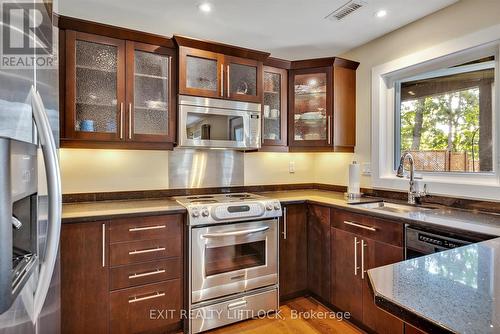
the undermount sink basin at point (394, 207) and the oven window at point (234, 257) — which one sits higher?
the undermount sink basin at point (394, 207)

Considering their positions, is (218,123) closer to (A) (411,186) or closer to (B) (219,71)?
(B) (219,71)

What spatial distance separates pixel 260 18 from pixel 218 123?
2.98 ft

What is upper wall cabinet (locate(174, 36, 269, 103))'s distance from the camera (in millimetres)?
2297

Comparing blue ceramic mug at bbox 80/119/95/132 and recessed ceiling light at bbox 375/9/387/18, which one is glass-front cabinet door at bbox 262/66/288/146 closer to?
recessed ceiling light at bbox 375/9/387/18

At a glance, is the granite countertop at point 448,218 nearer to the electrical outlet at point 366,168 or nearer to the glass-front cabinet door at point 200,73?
the electrical outlet at point 366,168

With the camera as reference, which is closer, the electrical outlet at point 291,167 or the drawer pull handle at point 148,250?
the drawer pull handle at point 148,250

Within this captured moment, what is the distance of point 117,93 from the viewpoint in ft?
7.10

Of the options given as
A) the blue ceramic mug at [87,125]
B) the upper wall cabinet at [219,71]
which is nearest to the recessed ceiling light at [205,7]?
the upper wall cabinet at [219,71]

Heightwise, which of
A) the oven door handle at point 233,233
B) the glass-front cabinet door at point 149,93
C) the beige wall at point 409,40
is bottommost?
the oven door handle at point 233,233

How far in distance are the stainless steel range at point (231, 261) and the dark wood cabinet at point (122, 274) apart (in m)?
0.13

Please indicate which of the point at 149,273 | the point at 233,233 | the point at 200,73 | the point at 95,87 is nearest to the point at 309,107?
the point at 200,73

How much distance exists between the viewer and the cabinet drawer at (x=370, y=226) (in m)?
1.80

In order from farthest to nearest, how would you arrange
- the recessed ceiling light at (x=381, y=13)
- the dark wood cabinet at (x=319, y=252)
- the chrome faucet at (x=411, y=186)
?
the dark wood cabinet at (x=319, y=252), the chrome faucet at (x=411, y=186), the recessed ceiling light at (x=381, y=13)

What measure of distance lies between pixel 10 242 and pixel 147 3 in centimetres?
194
